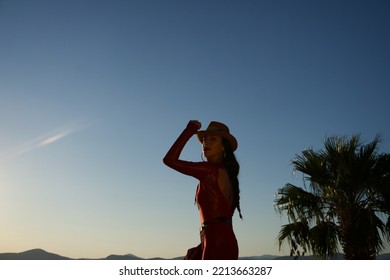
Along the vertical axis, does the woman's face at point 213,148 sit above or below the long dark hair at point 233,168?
above

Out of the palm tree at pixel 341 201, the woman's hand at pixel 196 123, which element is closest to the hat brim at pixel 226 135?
the woman's hand at pixel 196 123

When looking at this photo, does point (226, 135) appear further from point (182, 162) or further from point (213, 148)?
point (182, 162)

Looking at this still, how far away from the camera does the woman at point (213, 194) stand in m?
2.78

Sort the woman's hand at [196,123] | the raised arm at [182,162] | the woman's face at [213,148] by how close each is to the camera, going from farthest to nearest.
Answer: the woman's face at [213,148], the woman's hand at [196,123], the raised arm at [182,162]

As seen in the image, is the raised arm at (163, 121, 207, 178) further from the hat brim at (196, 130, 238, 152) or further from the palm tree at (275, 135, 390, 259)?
the palm tree at (275, 135, 390, 259)

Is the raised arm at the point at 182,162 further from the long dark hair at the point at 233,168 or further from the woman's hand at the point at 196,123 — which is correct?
the long dark hair at the point at 233,168

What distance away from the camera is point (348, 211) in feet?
24.8

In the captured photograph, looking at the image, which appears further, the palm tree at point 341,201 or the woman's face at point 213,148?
the palm tree at point 341,201

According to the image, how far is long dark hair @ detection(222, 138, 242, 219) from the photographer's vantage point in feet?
9.94

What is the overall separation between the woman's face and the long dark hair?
4 cm

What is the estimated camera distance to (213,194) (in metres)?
2.90

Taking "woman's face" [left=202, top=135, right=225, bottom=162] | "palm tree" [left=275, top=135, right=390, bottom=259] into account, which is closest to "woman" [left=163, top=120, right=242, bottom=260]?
"woman's face" [left=202, top=135, right=225, bottom=162]
